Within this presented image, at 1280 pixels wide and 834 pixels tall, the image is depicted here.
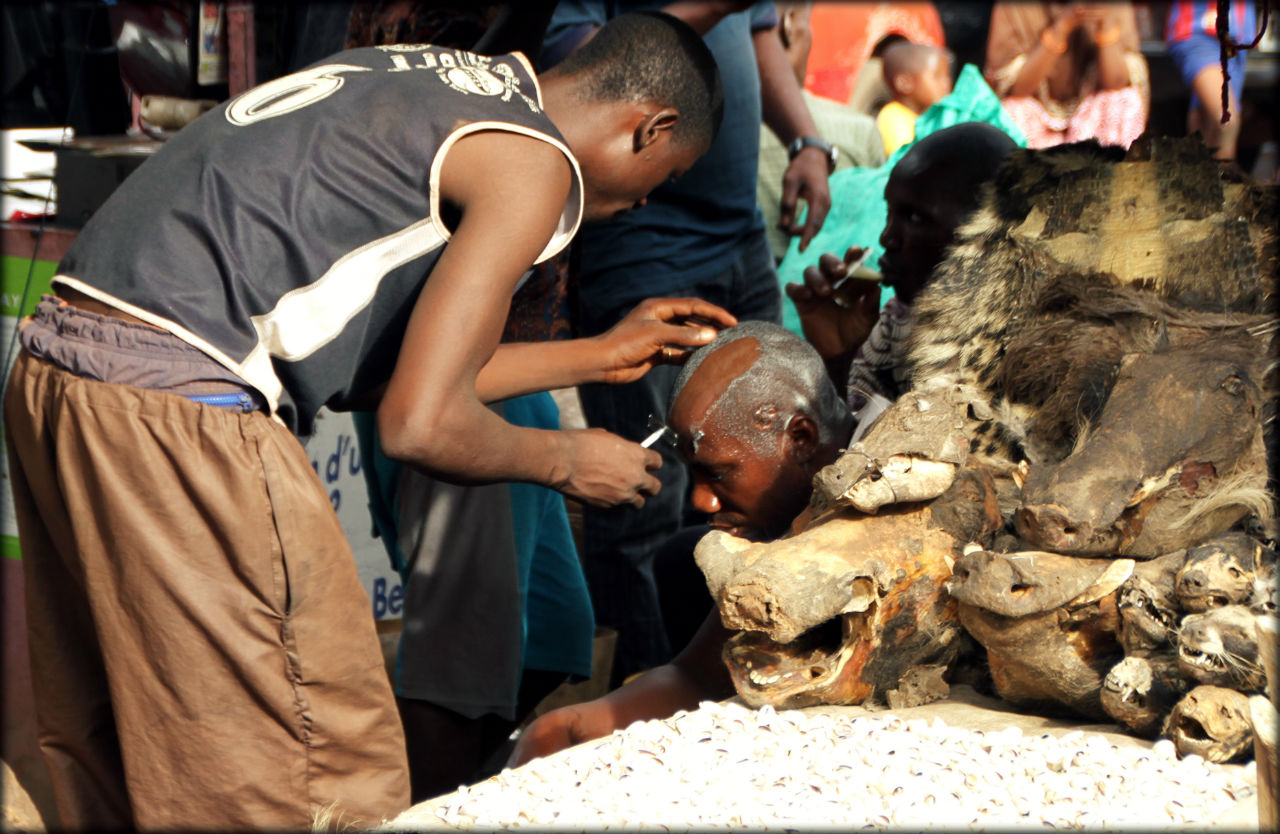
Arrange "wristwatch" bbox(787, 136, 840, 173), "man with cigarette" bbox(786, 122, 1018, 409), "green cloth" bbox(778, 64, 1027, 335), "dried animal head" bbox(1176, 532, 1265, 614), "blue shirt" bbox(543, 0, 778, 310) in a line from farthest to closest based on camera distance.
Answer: "green cloth" bbox(778, 64, 1027, 335) → "wristwatch" bbox(787, 136, 840, 173) → "blue shirt" bbox(543, 0, 778, 310) → "man with cigarette" bbox(786, 122, 1018, 409) → "dried animal head" bbox(1176, 532, 1265, 614)

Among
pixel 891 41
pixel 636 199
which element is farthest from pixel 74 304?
pixel 891 41

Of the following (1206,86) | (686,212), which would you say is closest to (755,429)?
(686,212)

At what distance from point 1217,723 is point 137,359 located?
174cm

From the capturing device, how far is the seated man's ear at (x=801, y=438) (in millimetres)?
2275

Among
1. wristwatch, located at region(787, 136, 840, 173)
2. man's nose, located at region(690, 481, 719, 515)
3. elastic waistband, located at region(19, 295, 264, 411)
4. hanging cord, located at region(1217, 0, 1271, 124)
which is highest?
hanging cord, located at region(1217, 0, 1271, 124)

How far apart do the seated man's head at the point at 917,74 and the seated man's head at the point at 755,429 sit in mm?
4533

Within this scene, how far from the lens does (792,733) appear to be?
5.78 feet

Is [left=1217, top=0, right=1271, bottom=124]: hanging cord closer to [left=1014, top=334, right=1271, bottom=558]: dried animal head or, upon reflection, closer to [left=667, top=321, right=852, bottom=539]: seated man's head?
[left=1014, top=334, right=1271, bottom=558]: dried animal head

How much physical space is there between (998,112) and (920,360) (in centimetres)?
286

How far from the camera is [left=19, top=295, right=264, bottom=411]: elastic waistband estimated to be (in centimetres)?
185

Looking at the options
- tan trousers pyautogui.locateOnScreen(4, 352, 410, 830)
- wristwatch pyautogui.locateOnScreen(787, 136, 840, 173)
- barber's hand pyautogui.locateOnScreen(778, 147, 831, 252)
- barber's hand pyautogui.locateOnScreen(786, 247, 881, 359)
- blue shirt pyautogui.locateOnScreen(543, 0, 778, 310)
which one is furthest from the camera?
wristwatch pyautogui.locateOnScreen(787, 136, 840, 173)

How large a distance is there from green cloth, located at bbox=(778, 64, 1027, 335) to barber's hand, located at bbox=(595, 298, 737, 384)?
1.88m

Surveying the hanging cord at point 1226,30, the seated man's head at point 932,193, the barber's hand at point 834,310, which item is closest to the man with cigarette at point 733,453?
the seated man's head at point 932,193

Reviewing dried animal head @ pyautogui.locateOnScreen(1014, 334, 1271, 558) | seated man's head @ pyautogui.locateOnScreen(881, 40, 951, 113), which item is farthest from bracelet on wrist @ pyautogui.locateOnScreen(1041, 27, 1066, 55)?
dried animal head @ pyautogui.locateOnScreen(1014, 334, 1271, 558)
